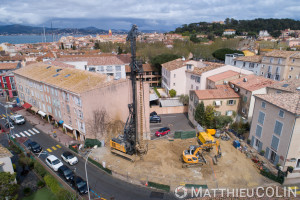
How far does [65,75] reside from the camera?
149 ft

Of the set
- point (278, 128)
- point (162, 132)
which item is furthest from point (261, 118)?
point (162, 132)

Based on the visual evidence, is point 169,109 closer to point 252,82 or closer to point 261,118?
point 252,82

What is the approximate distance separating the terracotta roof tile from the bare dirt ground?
1337cm

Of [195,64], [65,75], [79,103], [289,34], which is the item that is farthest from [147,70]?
[289,34]

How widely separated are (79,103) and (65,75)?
12646mm

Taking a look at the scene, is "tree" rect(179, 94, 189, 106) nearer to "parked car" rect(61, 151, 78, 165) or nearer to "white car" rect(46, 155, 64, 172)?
"parked car" rect(61, 151, 78, 165)

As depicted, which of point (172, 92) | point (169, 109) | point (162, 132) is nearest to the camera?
point (162, 132)

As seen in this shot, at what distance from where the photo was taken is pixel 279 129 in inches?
1176

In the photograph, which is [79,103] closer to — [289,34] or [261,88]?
[261,88]

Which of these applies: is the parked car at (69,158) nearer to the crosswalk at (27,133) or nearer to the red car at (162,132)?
the crosswalk at (27,133)

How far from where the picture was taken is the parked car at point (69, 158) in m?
32.8

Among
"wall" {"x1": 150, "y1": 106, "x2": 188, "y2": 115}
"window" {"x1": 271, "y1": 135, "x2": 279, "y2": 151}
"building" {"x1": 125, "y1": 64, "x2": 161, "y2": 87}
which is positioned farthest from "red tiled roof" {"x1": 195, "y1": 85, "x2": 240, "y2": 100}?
"building" {"x1": 125, "y1": 64, "x2": 161, "y2": 87}

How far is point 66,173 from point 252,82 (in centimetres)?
3978

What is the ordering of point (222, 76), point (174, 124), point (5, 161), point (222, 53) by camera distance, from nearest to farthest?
point (5, 161) < point (174, 124) < point (222, 76) < point (222, 53)
